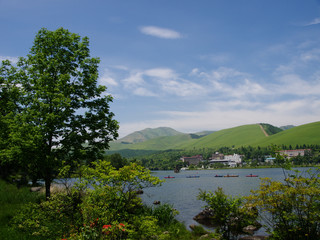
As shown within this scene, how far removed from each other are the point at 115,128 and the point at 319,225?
589 inches

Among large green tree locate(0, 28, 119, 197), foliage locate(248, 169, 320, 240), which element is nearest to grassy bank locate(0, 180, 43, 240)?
large green tree locate(0, 28, 119, 197)

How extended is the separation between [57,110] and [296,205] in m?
16.0

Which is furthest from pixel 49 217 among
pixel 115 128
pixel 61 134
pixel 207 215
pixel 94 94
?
pixel 207 215

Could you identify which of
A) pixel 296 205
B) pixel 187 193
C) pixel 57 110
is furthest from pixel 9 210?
pixel 187 193

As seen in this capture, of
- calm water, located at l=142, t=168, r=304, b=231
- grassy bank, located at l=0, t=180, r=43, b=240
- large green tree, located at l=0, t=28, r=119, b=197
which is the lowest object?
calm water, located at l=142, t=168, r=304, b=231

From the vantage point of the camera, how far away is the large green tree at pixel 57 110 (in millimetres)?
16750

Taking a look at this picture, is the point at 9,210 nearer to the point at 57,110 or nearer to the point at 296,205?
the point at 57,110

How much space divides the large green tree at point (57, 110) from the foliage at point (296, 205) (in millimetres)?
12827

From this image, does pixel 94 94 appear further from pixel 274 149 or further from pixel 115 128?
pixel 274 149

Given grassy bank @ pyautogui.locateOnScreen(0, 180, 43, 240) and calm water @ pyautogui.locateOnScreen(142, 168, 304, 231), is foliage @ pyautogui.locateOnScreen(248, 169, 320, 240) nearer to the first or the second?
calm water @ pyautogui.locateOnScreen(142, 168, 304, 231)

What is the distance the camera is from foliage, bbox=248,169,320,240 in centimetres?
1066

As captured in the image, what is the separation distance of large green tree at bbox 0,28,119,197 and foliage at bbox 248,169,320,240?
12827mm

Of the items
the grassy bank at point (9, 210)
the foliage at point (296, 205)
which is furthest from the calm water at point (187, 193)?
the grassy bank at point (9, 210)

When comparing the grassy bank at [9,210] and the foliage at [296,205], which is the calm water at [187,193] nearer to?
the foliage at [296,205]
